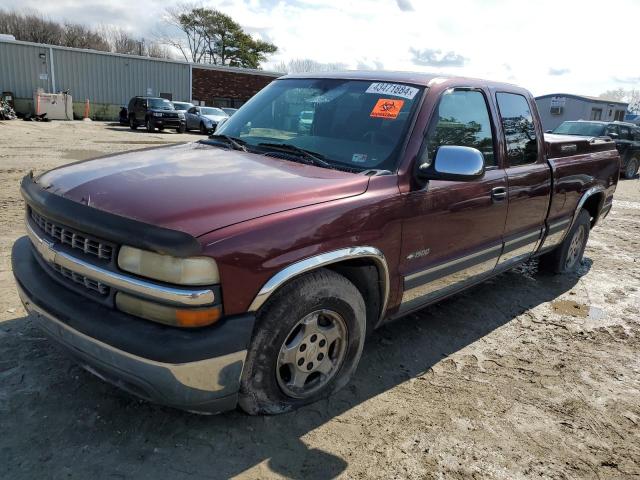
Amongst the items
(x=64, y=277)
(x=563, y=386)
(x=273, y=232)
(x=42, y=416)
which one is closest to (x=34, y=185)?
(x=64, y=277)

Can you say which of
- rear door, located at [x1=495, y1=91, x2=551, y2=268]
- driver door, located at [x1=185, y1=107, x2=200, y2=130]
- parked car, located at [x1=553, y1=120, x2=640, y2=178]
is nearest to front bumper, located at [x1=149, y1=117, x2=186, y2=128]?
driver door, located at [x1=185, y1=107, x2=200, y2=130]

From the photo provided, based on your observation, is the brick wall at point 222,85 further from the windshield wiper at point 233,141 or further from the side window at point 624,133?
the windshield wiper at point 233,141

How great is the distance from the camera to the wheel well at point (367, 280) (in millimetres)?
2693

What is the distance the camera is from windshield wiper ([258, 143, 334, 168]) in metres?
2.94

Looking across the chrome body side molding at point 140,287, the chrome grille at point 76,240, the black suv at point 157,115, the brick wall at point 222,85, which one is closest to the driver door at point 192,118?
the black suv at point 157,115

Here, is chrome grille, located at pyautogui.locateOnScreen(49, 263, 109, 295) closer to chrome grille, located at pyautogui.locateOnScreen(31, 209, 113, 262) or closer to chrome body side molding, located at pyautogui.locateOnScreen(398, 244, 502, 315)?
chrome grille, located at pyautogui.locateOnScreen(31, 209, 113, 262)

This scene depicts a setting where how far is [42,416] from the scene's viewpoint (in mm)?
2488

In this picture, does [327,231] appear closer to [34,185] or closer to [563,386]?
[34,185]

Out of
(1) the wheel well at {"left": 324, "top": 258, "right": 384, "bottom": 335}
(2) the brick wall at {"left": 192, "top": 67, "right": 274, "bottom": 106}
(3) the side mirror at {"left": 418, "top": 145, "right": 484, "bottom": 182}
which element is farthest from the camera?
(2) the brick wall at {"left": 192, "top": 67, "right": 274, "bottom": 106}

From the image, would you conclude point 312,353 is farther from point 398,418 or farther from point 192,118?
point 192,118

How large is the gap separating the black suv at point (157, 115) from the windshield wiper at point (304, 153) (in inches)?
903

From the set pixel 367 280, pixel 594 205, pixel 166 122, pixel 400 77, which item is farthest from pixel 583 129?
pixel 166 122

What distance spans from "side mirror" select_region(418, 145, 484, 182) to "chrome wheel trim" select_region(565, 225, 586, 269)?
3.10m

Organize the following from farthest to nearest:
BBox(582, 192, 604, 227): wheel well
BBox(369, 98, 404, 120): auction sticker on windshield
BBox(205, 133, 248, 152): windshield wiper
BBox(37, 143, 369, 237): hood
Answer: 1. BBox(582, 192, 604, 227): wheel well
2. BBox(205, 133, 248, 152): windshield wiper
3. BBox(369, 98, 404, 120): auction sticker on windshield
4. BBox(37, 143, 369, 237): hood
